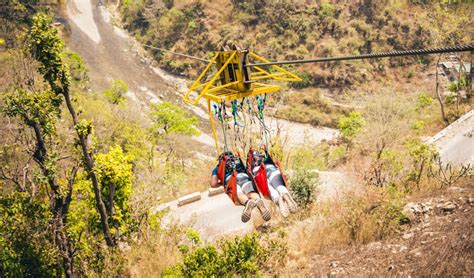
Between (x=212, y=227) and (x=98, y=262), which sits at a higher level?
(x=98, y=262)

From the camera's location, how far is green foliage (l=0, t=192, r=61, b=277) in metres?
8.31

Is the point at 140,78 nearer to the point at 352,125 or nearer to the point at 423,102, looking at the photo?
the point at 352,125

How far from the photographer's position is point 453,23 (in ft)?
68.1

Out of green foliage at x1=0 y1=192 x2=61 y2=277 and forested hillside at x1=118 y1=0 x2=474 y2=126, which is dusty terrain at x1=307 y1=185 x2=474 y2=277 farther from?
forested hillside at x1=118 y1=0 x2=474 y2=126

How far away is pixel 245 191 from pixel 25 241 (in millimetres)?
5531

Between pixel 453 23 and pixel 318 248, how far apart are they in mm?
18334

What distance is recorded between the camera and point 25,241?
8.41 metres

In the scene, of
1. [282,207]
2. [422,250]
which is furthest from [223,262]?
[422,250]

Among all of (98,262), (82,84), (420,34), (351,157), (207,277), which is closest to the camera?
(207,277)

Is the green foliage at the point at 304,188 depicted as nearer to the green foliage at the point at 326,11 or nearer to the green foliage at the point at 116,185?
the green foliage at the point at 116,185

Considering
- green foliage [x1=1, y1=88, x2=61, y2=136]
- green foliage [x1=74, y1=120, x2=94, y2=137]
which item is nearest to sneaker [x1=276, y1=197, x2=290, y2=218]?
green foliage [x1=74, y1=120, x2=94, y2=137]

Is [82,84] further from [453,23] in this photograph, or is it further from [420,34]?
[420,34]

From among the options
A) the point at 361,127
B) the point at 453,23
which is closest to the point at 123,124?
the point at 361,127

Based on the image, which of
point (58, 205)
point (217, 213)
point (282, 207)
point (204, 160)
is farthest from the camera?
point (204, 160)
